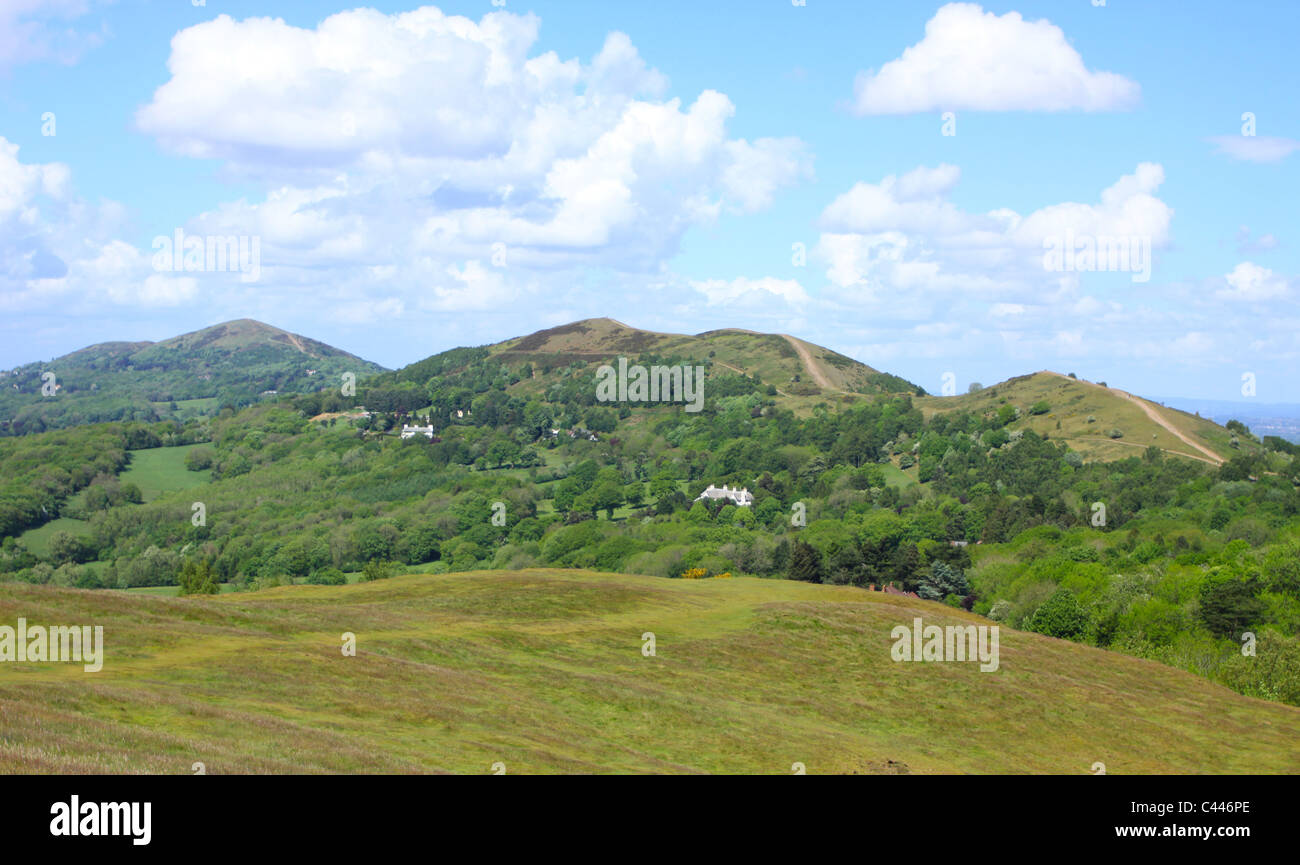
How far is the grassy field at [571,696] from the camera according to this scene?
107 feet

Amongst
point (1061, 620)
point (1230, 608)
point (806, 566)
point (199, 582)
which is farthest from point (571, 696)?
point (806, 566)

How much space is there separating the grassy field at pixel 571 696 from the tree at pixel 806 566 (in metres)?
57.5

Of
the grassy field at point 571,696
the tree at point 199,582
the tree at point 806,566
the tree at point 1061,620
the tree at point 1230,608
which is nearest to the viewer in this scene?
the grassy field at point 571,696

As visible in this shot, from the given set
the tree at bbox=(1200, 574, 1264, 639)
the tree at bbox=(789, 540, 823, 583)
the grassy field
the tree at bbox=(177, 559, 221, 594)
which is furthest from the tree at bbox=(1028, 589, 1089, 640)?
the tree at bbox=(177, 559, 221, 594)

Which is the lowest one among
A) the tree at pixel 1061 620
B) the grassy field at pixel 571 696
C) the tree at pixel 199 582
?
the tree at pixel 1061 620

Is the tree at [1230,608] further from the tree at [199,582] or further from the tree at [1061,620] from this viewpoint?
the tree at [199,582]

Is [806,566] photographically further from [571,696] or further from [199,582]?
[571,696]

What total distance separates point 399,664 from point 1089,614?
258 ft

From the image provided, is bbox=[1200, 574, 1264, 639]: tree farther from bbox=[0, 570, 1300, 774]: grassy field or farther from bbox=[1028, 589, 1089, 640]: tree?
bbox=[0, 570, 1300, 774]: grassy field

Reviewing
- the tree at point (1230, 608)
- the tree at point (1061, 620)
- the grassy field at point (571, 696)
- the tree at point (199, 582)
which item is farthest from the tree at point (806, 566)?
the tree at point (199, 582)

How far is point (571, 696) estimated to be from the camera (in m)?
48.6
